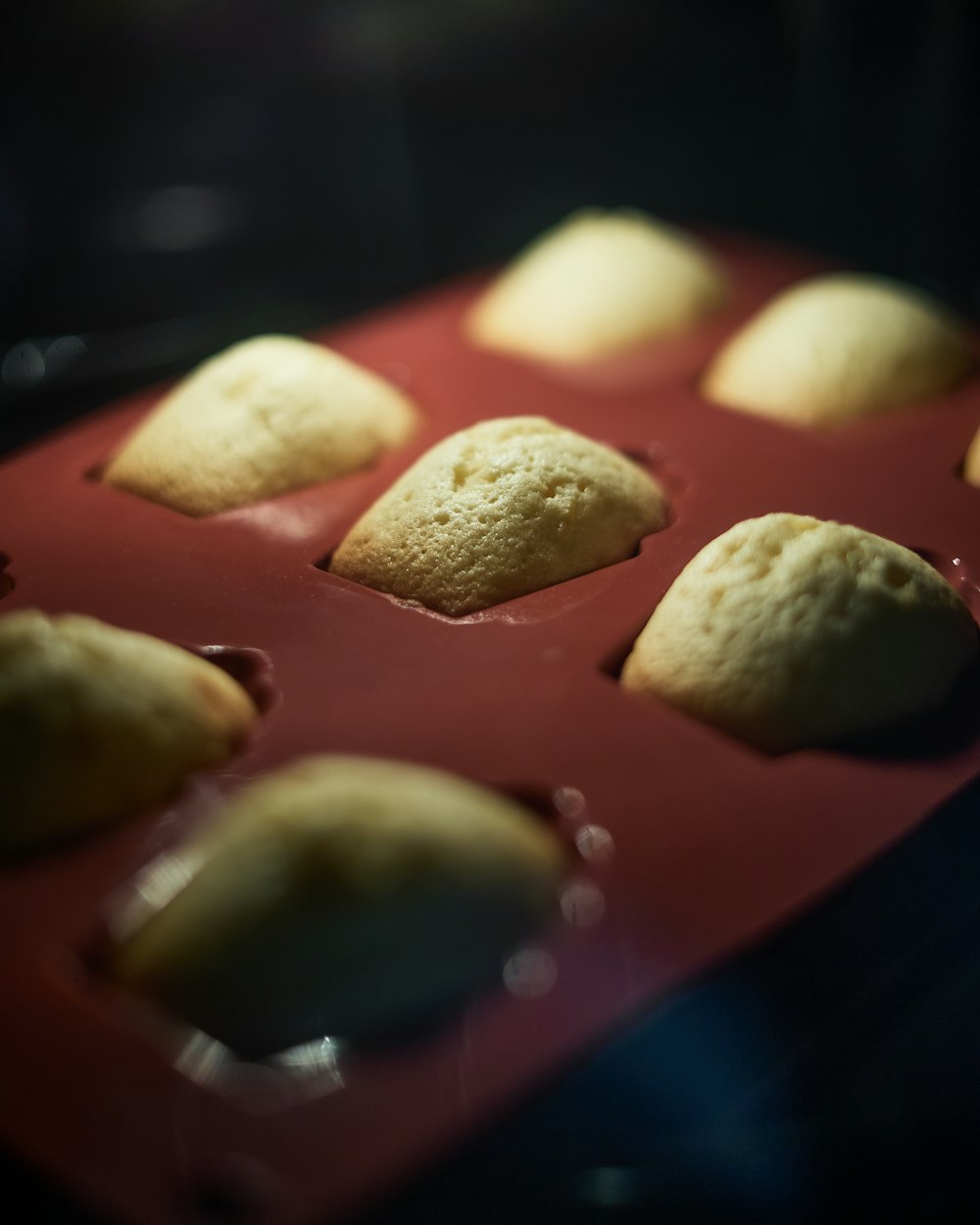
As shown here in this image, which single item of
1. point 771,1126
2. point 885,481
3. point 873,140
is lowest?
point 771,1126

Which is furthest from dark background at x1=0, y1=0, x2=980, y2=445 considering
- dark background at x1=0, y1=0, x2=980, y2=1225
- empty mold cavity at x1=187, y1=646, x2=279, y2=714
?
empty mold cavity at x1=187, y1=646, x2=279, y2=714

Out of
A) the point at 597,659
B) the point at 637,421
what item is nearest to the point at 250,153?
the point at 637,421

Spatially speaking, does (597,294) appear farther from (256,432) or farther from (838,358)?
(256,432)

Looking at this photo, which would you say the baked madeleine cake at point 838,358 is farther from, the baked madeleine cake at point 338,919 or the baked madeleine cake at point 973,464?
the baked madeleine cake at point 338,919

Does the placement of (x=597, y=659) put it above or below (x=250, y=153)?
below

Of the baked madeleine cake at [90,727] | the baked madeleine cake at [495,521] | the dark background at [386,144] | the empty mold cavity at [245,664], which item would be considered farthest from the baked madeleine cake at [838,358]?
the baked madeleine cake at [90,727]

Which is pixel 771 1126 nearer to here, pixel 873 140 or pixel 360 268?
pixel 873 140

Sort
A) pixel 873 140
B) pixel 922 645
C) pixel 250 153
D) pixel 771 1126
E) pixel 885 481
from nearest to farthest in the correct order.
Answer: pixel 771 1126, pixel 922 645, pixel 885 481, pixel 873 140, pixel 250 153
